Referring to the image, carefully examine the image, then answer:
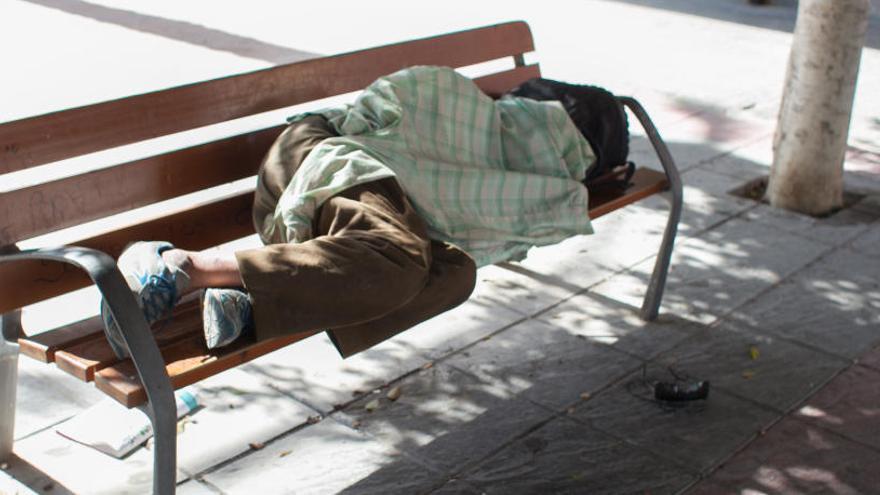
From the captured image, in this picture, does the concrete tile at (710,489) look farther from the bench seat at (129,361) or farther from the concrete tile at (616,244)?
the concrete tile at (616,244)

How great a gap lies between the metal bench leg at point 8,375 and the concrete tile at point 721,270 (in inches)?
97.2

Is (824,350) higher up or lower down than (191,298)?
lower down

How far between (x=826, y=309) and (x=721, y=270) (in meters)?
0.55

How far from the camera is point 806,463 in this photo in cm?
369

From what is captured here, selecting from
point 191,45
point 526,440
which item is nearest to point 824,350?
point 526,440

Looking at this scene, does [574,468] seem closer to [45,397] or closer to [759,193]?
[45,397]

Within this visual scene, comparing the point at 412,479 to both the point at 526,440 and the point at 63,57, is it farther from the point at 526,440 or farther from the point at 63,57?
the point at 63,57

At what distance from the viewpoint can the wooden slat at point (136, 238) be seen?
3168 millimetres

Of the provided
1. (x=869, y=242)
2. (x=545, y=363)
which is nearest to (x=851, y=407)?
(x=545, y=363)

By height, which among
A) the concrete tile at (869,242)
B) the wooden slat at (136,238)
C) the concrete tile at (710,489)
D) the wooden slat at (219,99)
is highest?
the wooden slat at (219,99)

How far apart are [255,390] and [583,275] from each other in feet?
5.53

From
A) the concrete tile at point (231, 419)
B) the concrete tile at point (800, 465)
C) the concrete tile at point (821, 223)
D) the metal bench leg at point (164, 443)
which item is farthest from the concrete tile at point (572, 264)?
the metal bench leg at point (164, 443)

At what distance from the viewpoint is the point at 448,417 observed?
3.92 metres

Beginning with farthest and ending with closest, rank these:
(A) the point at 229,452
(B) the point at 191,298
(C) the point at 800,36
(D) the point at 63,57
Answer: (D) the point at 63,57 < (C) the point at 800,36 < (A) the point at 229,452 < (B) the point at 191,298
